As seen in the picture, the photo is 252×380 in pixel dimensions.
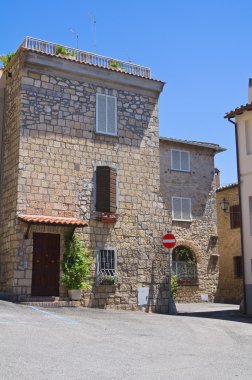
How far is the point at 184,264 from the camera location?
25.3m

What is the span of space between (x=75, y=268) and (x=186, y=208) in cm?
1147

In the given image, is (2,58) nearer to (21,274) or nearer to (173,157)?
(21,274)

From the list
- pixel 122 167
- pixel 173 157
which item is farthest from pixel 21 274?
pixel 173 157

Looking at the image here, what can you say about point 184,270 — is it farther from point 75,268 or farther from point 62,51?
point 62,51

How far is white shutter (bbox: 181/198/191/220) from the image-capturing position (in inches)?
1014

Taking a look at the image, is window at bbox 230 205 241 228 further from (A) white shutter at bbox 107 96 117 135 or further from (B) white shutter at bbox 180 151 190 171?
(A) white shutter at bbox 107 96 117 135

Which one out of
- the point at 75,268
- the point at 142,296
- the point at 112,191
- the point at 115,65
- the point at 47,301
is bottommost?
the point at 47,301

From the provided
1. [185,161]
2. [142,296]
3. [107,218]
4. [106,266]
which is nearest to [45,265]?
[106,266]

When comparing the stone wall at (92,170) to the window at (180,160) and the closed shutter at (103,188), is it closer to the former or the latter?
the closed shutter at (103,188)

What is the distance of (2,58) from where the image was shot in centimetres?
1823

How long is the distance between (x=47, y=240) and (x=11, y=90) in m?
5.62

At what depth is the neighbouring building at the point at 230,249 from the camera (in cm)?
2659

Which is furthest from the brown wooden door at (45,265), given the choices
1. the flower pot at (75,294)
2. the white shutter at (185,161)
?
the white shutter at (185,161)

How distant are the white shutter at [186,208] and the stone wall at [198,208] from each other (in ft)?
0.71
